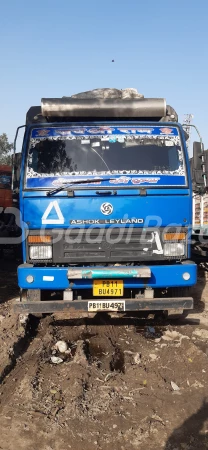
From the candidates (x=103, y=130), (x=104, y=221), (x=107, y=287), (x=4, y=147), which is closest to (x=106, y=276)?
(x=107, y=287)

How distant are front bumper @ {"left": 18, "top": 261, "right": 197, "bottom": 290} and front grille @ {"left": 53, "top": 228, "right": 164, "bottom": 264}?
0.17 metres

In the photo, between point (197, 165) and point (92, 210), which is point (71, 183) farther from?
point (197, 165)

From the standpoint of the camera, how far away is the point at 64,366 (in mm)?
4629

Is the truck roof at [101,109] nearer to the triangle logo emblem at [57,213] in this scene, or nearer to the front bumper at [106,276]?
the triangle logo emblem at [57,213]

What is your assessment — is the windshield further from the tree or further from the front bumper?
the tree

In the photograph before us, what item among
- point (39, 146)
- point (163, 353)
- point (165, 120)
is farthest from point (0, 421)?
point (165, 120)

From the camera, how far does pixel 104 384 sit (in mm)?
4215

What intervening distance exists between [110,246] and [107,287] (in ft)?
1.62

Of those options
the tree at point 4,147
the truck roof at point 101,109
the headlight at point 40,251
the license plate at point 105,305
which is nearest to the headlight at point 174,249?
the license plate at point 105,305

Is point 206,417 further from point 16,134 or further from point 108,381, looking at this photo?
point 16,134

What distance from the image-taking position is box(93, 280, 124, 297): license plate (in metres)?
5.03

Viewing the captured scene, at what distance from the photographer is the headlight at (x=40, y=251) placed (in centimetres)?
509

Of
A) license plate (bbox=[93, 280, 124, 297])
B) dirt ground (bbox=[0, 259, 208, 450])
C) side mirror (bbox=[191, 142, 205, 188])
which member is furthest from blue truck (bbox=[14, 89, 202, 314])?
dirt ground (bbox=[0, 259, 208, 450])

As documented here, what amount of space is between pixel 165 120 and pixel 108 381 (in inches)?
143
